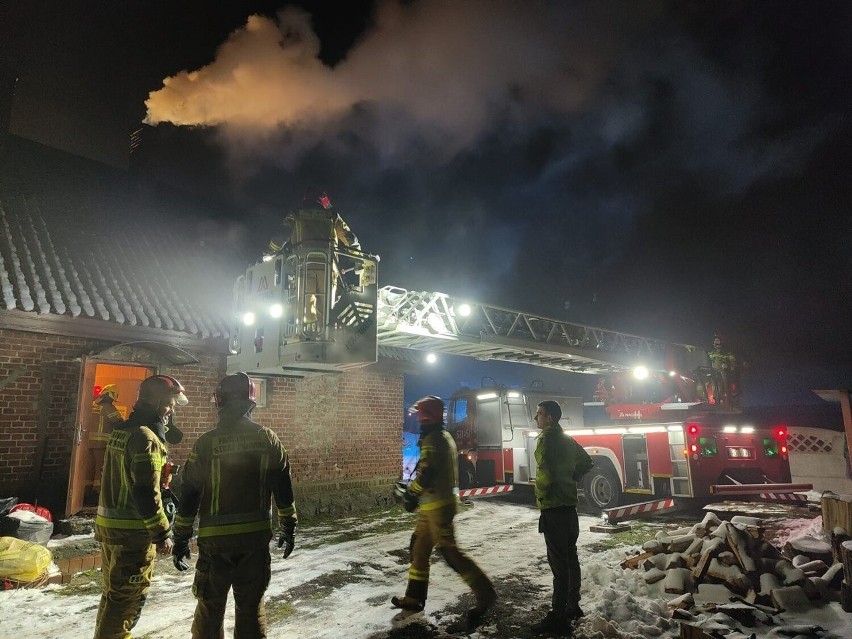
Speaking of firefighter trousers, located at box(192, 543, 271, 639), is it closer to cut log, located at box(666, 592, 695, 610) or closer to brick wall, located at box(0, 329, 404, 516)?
cut log, located at box(666, 592, 695, 610)

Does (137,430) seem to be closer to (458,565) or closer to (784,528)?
(458,565)

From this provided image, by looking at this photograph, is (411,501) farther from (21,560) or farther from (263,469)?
(21,560)

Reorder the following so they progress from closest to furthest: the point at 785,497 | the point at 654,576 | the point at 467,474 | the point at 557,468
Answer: the point at 557,468
the point at 654,576
the point at 785,497
the point at 467,474

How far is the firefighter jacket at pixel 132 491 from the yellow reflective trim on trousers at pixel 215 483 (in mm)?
496

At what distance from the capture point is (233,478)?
3236mm

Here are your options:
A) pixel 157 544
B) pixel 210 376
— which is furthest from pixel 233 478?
pixel 210 376

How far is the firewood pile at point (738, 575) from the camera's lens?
13.6 ft

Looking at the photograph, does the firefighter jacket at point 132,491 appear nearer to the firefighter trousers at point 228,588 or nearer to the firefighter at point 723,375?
the firefighter trousers at point 228,588

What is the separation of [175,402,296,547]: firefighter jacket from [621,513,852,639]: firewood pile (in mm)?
3110

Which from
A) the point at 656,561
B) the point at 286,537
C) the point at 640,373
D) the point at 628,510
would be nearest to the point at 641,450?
the point at 628,510

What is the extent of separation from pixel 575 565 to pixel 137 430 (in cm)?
370

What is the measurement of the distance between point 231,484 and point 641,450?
7.81m

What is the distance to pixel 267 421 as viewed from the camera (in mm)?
9297

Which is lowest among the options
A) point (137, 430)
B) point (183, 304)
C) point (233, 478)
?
point (233, 478)
